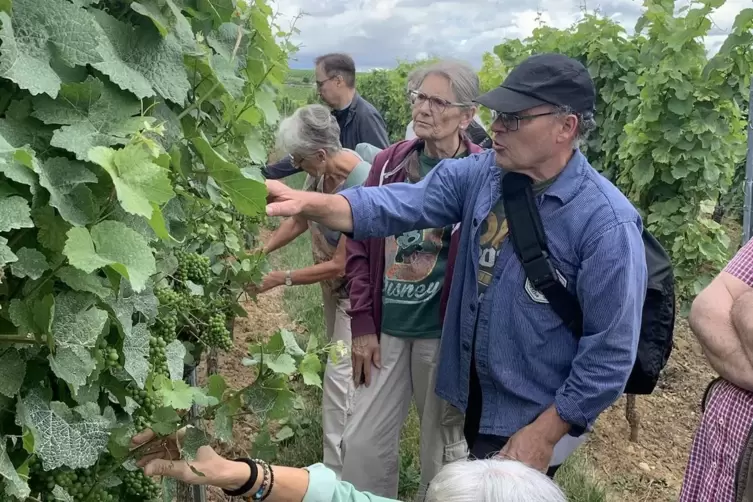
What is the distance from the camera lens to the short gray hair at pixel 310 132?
3.44m

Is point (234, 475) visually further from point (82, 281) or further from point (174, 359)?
point (82, 281)

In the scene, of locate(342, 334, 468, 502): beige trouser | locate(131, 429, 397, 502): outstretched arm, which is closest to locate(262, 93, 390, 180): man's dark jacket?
locate(342, 334, 468, 502): beige trouser

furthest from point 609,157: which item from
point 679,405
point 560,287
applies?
point 560,287

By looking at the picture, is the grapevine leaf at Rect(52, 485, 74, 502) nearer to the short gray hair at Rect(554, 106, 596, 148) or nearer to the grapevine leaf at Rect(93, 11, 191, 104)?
the grapevine leaf at Rect(93, 11, 191, 104)

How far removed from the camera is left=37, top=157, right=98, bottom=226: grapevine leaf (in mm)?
1002

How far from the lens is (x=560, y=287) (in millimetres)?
2205

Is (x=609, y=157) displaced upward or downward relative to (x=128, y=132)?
downward

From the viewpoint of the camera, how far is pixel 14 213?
913mm

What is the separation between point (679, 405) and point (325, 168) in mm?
3546

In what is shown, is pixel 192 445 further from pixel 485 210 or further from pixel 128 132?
pixel 485 210

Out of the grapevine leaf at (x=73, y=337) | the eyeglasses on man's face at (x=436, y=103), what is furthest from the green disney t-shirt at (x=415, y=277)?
the grapevine leaf at (x=73, y=337)

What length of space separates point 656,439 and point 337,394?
248 cm

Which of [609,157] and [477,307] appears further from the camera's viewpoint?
[609,157]

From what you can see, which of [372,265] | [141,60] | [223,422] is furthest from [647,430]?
[141,60]
